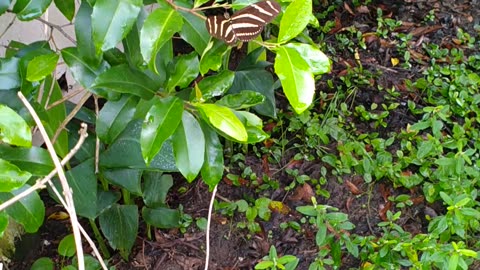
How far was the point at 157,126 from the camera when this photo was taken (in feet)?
3.48

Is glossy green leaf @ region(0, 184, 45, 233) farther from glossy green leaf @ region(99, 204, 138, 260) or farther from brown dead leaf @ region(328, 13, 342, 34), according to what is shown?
brown dead leaf @ region(328, 13, 342, 34)

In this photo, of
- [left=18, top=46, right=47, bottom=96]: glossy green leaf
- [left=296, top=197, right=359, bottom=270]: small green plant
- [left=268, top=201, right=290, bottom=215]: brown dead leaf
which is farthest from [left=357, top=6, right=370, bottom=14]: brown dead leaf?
[left=18, top=46, right=47, bottom=96]: glossy green leaf

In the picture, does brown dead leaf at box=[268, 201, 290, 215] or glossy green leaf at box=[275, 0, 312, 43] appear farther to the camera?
brown dead leaf at box=[268, 201, 290, 215]

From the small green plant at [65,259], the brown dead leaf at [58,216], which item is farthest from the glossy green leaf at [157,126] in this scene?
the brown dead leaf at [58,216]

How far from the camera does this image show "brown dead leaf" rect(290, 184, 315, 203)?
1.97 metres

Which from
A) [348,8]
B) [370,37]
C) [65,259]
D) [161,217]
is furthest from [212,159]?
[348,8]

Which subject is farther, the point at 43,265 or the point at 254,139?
the point at 43,265

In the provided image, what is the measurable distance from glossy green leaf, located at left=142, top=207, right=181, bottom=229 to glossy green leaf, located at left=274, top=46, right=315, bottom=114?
36.7 inches

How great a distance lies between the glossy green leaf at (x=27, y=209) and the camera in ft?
3.97

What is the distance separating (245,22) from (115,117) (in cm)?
56

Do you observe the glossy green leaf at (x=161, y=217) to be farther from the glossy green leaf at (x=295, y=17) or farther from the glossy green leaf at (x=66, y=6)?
the glossy green leaf at (x=295, y=17)

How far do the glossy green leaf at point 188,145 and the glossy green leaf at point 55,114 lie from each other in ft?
1.32

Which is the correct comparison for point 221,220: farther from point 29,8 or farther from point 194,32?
point 29,8

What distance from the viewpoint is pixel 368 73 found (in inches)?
93.4
